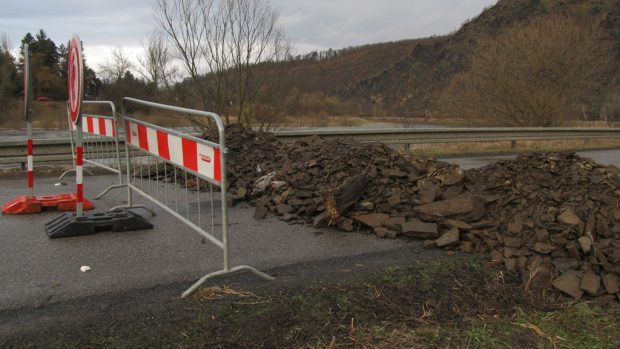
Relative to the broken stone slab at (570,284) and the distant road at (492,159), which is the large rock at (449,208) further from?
the distant road at (492,159)

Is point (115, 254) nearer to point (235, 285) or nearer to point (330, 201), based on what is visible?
point (235, 285)

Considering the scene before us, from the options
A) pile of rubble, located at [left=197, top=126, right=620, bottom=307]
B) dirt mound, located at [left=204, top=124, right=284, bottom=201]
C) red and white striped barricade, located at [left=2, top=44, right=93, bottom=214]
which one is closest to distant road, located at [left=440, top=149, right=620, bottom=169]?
dirt mound, located at [left=204, top=124, right=284, bottom=201]

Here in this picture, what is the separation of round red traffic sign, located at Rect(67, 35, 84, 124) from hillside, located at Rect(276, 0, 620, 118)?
52.8m

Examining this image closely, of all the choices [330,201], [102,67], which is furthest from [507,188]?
[102,67]

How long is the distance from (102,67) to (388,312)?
1602 inches

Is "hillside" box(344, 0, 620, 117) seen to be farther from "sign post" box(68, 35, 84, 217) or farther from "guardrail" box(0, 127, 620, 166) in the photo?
"sign post" box(68, 35, 84, 217)

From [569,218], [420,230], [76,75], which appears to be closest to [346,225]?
[420,230]

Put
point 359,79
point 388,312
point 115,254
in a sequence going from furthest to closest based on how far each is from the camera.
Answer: point 359,79, point 115,254, point 388,312

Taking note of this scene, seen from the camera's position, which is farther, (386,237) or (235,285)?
(386,237)

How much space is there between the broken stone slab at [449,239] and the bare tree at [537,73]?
21708mm

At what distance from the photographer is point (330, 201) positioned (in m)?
5.96

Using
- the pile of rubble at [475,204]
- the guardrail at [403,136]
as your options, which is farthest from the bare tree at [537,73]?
the pile of rubble at [475,204]

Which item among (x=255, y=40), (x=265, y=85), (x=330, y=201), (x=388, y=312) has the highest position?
(x=255, y=40)

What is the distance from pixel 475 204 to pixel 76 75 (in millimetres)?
4549
